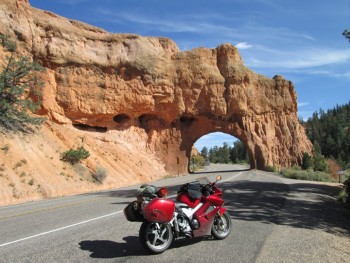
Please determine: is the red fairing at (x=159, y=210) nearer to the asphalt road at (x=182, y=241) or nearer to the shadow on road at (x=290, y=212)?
the asphalt road at (x=182, y=241)

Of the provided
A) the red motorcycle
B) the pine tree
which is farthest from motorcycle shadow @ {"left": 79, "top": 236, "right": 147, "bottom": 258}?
the pine tree

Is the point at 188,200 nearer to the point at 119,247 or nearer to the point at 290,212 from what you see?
the point at 119,247

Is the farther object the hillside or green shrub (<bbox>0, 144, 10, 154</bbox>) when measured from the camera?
green shrub (<bbox>0, 144, 10, 154</bbox>)

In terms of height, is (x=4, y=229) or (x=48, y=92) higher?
(x=48, y=92)

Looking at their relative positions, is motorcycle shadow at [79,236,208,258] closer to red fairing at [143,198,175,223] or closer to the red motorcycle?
the red motorcycle

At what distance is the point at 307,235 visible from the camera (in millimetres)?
7750

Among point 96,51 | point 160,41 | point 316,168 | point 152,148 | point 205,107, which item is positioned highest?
point 160,41

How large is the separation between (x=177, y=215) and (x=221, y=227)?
1.23 meters

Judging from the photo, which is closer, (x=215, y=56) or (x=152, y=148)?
(x=152, y=148)

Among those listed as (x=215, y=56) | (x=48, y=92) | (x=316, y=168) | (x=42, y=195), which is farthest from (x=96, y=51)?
(x=316, y=168)

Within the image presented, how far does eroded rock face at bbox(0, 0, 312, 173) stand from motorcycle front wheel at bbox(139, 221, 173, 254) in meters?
28.0

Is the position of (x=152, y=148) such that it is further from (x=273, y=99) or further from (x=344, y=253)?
(x=344, y=253)

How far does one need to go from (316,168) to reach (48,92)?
3229 cm

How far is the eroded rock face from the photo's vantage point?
1325 inches
